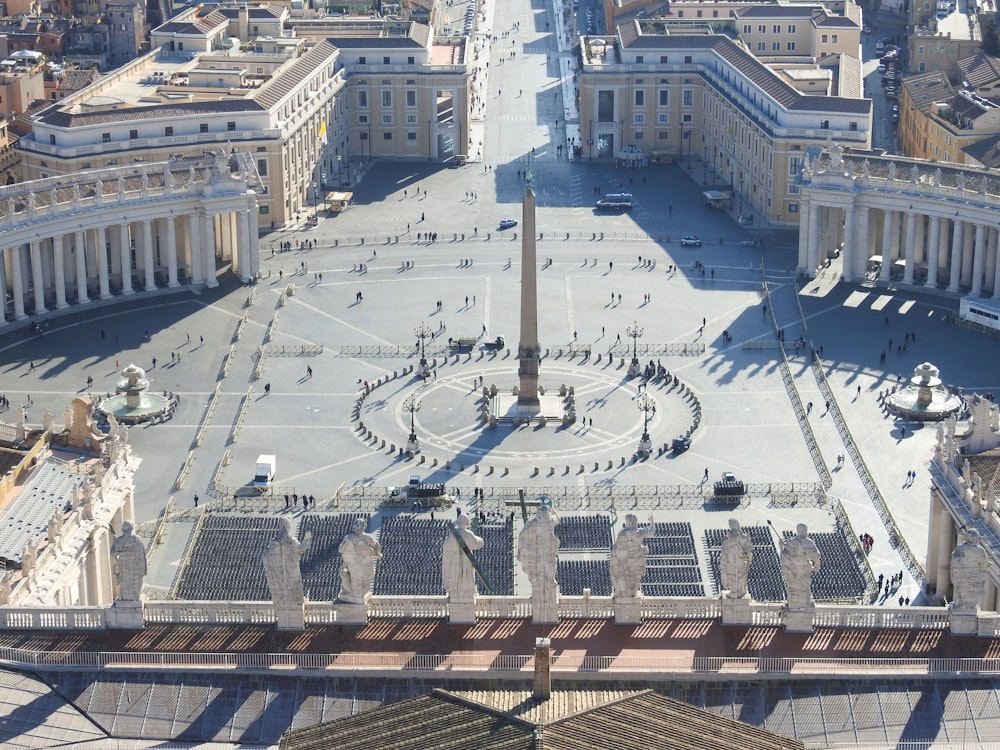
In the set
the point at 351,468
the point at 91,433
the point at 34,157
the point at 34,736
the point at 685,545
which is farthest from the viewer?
the point at 34,157

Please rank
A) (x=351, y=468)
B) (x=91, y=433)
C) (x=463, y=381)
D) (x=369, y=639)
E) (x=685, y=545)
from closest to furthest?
(x=369, y=639), (x=91, y=433), (x=685, y=545), (x=351, y=468), (x=463, y=381)

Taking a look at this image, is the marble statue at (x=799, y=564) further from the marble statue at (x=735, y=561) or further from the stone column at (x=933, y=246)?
the stone column at (x=933, y=246)

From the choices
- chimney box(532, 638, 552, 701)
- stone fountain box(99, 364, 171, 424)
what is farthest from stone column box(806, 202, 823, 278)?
chimney box(532, 638, 552, 701)

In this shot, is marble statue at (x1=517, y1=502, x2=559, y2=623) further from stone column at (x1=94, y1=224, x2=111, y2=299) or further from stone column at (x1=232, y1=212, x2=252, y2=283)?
stone column at (x1=232, y1=212, x2=252, y2=283)

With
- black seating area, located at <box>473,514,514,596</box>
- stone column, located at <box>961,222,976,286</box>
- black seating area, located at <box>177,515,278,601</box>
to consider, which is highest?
stone column, located at <box>961,222,976,286</box>

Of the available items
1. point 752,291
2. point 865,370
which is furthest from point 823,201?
point 865,370

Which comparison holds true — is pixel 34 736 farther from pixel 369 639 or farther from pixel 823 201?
pixel 823 201
